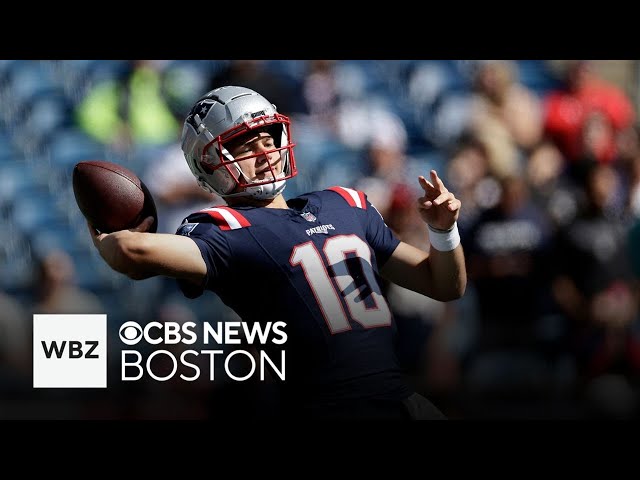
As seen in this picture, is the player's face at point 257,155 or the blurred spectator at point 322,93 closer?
the player's face at point 257,155

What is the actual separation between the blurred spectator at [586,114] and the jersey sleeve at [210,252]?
2882 millimetres

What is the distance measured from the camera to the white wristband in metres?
2.89

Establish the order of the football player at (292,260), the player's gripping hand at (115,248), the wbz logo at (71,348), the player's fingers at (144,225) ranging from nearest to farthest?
1. the player's gripping hand at (115,248)
2. the football player at (292,260)
3. the player's fingers at (144,225)
4. the wbz logo at (71,348)

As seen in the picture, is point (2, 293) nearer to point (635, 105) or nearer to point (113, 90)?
point (113, 90)

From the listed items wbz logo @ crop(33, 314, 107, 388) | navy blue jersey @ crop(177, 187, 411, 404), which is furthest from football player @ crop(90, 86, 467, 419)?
wbz logo @ crop(33, 314, 107, 388)

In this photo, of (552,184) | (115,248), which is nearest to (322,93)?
(552,184)

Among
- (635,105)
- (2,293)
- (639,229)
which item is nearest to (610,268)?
(639,229)

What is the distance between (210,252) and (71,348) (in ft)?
5.66

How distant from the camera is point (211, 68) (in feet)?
17.0

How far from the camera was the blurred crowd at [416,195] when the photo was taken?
477 cm

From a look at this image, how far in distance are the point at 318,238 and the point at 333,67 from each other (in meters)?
2.69

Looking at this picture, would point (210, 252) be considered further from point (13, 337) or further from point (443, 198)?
point (13, 337)

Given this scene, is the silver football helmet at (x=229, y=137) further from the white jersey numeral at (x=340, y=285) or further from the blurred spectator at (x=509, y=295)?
the blurred spectator at (x=509, y=295)

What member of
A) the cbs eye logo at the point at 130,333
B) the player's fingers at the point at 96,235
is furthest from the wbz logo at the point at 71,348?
the player's fingers at the point at 96,235
